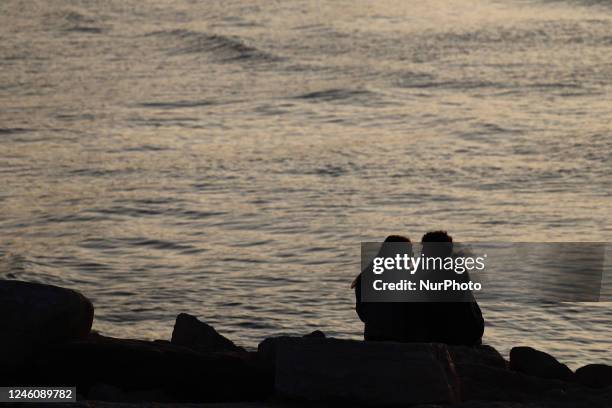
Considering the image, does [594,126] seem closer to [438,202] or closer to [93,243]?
[438,202]

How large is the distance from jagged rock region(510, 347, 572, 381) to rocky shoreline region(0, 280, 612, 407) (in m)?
0.01

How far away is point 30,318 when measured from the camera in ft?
29.5

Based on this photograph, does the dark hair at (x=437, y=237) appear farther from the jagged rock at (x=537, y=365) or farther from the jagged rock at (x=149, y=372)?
the jagged rock at (x=149, y=372)

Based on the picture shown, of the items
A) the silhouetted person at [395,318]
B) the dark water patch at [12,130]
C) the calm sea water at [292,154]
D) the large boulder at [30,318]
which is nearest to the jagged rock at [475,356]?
the silhouetted person at [395,318]

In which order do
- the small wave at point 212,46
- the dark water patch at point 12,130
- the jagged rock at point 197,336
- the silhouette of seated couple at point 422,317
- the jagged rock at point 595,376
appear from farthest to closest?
the small wave at point 212,46
the dark water patch at point 12,130
the jagged rock at point 197,336
the jagged rock at point 595,376
the silhouette of seated couple at point 422,317

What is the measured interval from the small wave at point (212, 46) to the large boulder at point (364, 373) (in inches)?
1026

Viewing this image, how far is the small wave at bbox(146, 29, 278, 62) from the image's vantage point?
113ft

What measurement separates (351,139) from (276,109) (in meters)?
3.49

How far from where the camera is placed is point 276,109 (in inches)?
1092

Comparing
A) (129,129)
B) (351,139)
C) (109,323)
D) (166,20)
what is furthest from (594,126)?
(166,20)

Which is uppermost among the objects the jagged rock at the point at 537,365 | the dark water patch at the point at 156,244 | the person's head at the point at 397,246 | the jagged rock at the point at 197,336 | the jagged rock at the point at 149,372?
the person's head at the point at 397,246

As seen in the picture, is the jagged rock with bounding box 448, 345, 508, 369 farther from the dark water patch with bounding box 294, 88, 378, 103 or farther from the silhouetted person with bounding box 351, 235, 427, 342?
the dark water patch with bounding box 294, 88, 378, 103

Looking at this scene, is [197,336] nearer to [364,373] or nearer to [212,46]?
[364,373]

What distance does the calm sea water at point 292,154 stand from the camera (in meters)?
16.0
